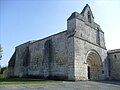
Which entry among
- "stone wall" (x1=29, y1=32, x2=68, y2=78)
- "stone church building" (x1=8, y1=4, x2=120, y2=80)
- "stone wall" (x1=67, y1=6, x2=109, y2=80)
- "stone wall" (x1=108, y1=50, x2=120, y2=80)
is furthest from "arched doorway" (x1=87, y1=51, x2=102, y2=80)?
"stone wall" (x1=29, y1=32, x2=68, y2=78)

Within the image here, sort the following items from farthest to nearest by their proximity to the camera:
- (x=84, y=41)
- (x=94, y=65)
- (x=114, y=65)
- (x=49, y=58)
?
1. (x=114, y=65)
2. (x=94, y=65)
3. (x=49, y=58)
4. (x=84, y=41)

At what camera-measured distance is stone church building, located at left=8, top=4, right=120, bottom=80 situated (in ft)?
66.4

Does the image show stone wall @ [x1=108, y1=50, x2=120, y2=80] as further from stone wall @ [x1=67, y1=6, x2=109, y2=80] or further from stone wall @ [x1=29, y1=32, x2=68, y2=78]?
stone wall @ [x1=29, y1=32, x2=68, y2=78]

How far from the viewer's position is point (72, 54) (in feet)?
64.8

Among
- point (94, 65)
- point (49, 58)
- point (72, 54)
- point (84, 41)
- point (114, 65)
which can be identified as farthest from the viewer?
point (114, 65)

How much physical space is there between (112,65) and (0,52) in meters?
24.8

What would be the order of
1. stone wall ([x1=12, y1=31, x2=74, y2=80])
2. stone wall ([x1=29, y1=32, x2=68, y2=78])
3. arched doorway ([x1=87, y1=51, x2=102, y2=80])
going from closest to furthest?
stone wall ([x1=12, y1=31, x2=74, y2=80])
stone wall ([x1=29, y1=32, x2=68, y2=78])
arched doorway ([x1=87, y1=51, x2=102, y2=80])

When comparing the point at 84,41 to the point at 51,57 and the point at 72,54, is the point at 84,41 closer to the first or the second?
the point at 72,54

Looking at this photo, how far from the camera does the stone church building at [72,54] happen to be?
66.4ft

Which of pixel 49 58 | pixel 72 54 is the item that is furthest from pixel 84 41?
pixel 49 58

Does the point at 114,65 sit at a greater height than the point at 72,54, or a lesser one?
lesser

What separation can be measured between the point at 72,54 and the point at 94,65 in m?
7.84

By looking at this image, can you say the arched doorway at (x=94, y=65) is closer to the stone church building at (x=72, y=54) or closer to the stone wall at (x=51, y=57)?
the stone church building at (x=72, y=54)

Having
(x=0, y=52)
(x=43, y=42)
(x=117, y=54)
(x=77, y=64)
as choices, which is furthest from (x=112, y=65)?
(x=0, y=52)
